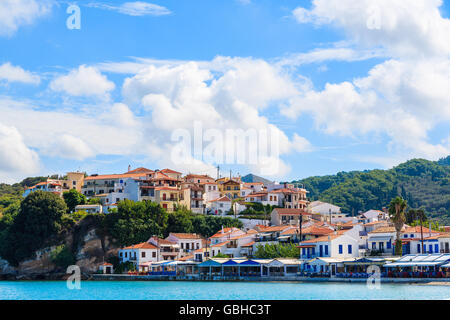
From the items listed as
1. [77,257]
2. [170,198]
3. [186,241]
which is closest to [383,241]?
[186,241]

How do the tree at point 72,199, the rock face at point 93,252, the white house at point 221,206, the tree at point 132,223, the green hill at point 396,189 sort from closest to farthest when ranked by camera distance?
1. the rock face at point 93,252
2. the tree at point 132,223
3. the tree at point 72,199
4. the white house at point 221,206
5. the green hill at point 396,189

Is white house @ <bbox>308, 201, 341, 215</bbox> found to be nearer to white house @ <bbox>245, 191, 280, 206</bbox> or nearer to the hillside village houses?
the hillside village houses

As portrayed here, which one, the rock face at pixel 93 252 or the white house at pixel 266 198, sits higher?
the white house at pixel 266 198

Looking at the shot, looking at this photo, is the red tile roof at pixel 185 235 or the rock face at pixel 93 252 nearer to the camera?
the rock face at pixel 93 252

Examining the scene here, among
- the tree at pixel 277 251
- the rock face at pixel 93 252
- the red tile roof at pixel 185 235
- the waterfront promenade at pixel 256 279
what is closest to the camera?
the waterfront promenade at pixel 256 279

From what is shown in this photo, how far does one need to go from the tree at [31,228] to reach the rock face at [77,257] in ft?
3.84

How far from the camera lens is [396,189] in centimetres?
14538

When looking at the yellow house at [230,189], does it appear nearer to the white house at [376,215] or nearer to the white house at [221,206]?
the white house at [221,206]

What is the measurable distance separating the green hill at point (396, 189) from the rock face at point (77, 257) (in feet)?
211

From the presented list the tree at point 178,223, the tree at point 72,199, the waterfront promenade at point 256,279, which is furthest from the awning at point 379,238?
the tree at point 72,199

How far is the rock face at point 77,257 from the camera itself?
7925 centimetres

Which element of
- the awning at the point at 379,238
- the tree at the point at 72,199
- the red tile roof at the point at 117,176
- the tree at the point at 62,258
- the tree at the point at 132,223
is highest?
the red tile roof at the point at 117,176
